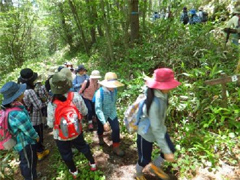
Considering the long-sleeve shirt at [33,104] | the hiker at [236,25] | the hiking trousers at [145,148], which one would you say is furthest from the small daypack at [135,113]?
the hiker at [236,25]

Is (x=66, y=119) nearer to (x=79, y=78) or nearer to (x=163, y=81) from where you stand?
(x=163, y=81)

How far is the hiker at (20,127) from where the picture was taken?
2665 mm

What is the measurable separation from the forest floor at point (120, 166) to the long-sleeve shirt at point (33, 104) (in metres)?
0.98

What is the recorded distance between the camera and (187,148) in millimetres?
3510

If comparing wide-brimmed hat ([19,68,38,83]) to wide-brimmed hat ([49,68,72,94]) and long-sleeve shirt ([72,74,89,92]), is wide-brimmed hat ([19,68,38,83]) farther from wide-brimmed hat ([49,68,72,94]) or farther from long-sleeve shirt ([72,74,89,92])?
long-sleeve shirt ([72,74,89,92])

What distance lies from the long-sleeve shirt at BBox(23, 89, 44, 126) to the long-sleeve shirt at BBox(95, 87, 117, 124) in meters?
1.24

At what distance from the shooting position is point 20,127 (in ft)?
A: 8.85

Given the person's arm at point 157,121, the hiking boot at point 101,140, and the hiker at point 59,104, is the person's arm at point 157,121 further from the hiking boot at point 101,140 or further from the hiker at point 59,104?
the hiking boot at point 101,140

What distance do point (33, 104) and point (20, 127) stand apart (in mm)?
993

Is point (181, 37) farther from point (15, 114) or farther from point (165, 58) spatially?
point (15, 114)

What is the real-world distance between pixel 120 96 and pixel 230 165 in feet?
Answer: 11.1

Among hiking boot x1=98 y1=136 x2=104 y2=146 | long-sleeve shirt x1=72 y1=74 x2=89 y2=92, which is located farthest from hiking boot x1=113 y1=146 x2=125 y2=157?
long-sleeve shirt x1=72 y1=74 x2=89 y2=92

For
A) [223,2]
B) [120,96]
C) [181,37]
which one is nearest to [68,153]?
[120,96]

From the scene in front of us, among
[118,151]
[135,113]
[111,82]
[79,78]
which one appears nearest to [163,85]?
[135,113]
